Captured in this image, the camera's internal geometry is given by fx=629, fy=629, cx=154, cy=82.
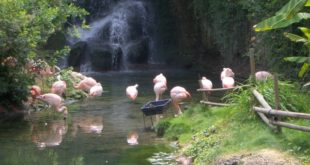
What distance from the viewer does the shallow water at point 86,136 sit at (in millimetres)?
10648

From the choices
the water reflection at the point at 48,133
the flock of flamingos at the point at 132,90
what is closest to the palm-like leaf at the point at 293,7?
the flock of flamingos at the point at 132,90

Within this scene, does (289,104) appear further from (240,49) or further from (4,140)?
(240,49)

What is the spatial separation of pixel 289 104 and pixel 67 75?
36.8 feet

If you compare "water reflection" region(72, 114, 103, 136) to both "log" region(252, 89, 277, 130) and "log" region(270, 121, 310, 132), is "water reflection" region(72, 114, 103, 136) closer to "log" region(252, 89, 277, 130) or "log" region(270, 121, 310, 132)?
"log" region(252, 89, 277, 130)

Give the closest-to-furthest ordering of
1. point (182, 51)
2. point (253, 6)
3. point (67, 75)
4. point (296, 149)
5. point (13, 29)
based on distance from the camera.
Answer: point (296, 149), point (13, 29), point (253, 6), point (67, 75), point (182, 51)

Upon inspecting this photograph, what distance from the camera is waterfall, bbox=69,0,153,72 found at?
30125mm

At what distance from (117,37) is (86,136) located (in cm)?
1937

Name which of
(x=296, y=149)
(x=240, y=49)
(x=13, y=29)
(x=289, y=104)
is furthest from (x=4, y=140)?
(x=240, y=49)

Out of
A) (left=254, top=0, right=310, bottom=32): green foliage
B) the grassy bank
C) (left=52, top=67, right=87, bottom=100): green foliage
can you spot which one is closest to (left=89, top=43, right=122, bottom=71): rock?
(left=52, top=67, right=87, bottom=100): green foliage

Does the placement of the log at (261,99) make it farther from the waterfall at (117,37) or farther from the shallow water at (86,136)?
the waterfall at (117,37)

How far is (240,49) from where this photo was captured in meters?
24.8

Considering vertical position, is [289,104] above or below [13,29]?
below

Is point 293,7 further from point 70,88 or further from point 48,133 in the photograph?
point 70,88

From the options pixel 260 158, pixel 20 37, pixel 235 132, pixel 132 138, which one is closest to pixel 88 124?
pixel 132 138
